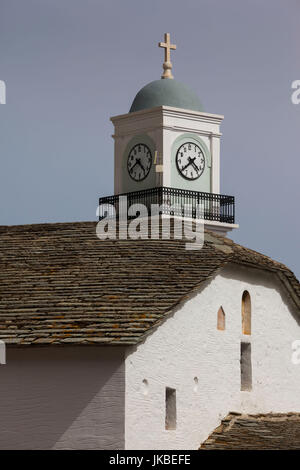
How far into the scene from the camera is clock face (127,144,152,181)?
74.1m

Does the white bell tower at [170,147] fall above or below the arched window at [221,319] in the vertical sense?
above

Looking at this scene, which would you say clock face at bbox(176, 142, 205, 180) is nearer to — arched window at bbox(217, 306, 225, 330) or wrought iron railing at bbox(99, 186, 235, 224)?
wrought iron railing at bbox(99, 186, 235, 224)

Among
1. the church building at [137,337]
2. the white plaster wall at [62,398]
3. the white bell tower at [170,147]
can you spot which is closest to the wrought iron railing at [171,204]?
the white bell tower at [170,147]

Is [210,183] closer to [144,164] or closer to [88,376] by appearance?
[144,164]

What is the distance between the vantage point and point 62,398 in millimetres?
31500

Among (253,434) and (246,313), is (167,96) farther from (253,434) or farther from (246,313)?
(253,434)

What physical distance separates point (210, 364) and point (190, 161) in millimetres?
40236

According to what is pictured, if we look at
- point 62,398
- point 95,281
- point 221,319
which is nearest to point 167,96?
point 221,319

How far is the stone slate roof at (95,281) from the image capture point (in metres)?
31.7

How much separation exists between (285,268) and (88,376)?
9.41m

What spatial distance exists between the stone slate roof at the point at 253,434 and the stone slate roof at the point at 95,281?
328cm

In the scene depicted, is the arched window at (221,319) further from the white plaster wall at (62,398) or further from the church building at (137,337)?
the white plaster wall at (62,398)

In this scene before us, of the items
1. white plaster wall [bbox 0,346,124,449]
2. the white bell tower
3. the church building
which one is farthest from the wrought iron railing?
white plaster wall [bbox 0,346,124,449]

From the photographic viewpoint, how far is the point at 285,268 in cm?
3928
